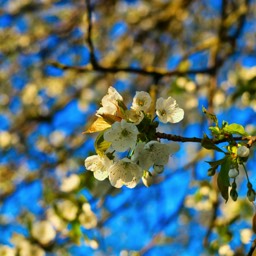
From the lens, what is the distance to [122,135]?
1.09 meters

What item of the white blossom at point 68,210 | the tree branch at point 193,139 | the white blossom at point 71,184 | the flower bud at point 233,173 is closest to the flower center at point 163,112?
the tree branch at point 193,139

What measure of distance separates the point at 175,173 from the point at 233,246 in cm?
87

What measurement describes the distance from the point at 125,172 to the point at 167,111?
0.18 metres

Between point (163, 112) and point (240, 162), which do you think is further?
point (163, 112)

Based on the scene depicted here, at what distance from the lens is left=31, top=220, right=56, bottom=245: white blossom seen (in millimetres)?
2527

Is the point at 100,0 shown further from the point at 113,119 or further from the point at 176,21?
the point at 113,119

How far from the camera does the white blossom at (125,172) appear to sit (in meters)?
1.13

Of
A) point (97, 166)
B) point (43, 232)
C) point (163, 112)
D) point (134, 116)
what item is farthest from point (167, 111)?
point (43, 232)

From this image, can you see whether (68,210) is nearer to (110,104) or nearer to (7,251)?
(7,251)

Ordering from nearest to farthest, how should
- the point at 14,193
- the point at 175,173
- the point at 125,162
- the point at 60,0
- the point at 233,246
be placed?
the point at 125,162 → the point at 233,246 → the point at 175,173 → the point at 14,193 → the point at 60,0

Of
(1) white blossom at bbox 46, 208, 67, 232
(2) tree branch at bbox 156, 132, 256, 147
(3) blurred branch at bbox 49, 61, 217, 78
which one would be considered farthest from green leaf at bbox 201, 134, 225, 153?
(1) white blossom at bbox 46, 208, 67, 232

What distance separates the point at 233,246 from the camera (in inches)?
83.7

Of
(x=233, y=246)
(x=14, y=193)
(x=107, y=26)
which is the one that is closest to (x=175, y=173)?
(x=233, y=246)

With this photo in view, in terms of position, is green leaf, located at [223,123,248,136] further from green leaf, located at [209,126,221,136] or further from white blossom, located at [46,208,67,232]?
white blossom, located at [46,208,67,232]
